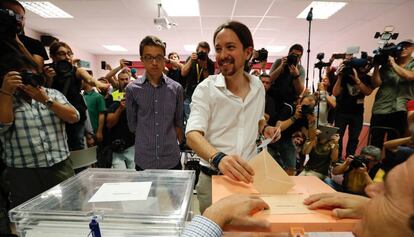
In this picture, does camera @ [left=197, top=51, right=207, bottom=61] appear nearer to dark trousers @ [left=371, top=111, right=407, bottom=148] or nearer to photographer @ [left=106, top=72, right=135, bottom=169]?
photographer @ [left=106, top=72, right=135, bottom=169]

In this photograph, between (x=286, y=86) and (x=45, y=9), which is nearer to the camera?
(x=286, y=86)

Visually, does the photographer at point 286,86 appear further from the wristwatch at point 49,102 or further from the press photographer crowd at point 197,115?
the wristwatch at point 49,102

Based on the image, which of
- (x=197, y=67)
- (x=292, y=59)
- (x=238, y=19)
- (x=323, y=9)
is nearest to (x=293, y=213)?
(x=292, y=59)

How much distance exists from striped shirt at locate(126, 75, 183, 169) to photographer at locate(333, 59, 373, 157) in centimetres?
227

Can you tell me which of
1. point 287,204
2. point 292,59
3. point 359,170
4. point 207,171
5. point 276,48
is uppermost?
point 276,48

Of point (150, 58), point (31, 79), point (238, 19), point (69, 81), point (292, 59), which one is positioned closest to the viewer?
point (31, 79)

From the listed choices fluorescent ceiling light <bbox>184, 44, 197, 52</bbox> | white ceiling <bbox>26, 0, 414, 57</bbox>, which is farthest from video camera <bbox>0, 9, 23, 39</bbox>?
fluorescent ceiling light <bbox>184, 44, 197, 52</bbox>

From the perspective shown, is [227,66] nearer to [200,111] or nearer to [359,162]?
[200,111]

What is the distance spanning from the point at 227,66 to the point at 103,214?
77cm

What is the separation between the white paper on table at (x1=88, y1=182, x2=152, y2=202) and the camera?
25.3 inches

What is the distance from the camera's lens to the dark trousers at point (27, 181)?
4.32 ft

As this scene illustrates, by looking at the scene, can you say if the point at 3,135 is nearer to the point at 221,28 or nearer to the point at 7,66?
the point at 7,66

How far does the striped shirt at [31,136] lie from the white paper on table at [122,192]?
2.77ft

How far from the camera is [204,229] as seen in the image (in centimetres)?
49
